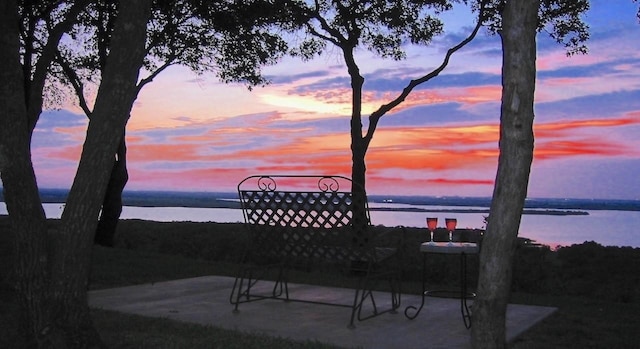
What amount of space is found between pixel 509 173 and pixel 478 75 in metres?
7.96

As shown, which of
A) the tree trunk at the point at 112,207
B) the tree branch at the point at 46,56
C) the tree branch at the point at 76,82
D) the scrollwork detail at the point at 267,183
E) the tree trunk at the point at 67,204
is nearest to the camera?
the tree trunk at the point at 67,204

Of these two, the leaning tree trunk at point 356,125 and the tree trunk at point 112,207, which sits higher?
the leaning tree trunk at point 356,125

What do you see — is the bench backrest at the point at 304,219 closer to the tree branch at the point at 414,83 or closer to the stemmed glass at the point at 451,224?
the stemmed glass at the point at 451,224

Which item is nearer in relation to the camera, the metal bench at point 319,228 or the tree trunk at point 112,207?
the metal bench at point 319,228

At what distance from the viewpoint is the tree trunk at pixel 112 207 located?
37.3 feet

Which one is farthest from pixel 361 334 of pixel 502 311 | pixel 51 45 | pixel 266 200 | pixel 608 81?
pixel 608 81

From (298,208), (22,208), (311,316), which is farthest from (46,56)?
(311,316)

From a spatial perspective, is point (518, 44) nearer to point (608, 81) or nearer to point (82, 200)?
point (82, 200)

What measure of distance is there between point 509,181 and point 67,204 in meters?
2.14

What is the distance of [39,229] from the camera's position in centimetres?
371

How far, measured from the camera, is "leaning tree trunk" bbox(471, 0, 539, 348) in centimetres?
282

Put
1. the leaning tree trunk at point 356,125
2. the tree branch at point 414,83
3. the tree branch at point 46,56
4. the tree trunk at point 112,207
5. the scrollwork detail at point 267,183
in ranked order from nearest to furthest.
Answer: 1. the scrollwork detail at point 267,183
2. the tree branch at point 46,56
3. the leaning tree trunk at point 356,125
4. the tree branch at point 414,83
5. the tree trunk at point 112,207

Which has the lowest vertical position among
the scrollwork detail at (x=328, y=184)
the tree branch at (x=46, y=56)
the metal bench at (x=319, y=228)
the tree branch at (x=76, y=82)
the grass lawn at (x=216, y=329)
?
the grass lawn at (x=216, y=329)

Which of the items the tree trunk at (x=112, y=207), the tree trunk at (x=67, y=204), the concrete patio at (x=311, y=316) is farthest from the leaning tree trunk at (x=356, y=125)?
the tree trunk at (x=67, y=204)
